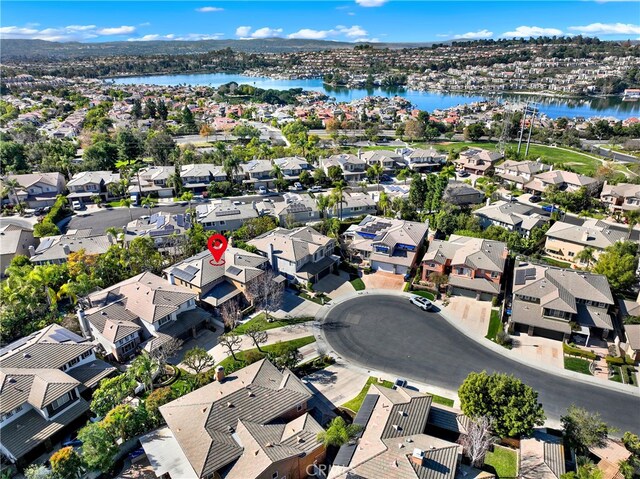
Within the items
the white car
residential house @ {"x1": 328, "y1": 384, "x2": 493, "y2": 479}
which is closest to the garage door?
the white car

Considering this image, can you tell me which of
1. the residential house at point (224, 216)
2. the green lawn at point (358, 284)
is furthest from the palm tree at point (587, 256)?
the residential house at point (224, 216)

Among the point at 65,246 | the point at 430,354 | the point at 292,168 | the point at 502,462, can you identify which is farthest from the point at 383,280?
the point at 292,168

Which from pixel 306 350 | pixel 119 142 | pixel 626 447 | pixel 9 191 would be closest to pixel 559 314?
pixel 626 447

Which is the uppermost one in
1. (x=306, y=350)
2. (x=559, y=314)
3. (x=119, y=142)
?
(x=119, y=142)

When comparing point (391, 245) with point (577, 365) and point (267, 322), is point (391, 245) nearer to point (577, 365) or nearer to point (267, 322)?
point (267, 322)

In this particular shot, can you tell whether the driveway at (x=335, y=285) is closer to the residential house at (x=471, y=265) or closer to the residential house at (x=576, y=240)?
the residential house at (x=471, y=265)

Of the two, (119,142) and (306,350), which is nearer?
(306,350)

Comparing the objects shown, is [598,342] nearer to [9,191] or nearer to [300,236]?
[300,236]
